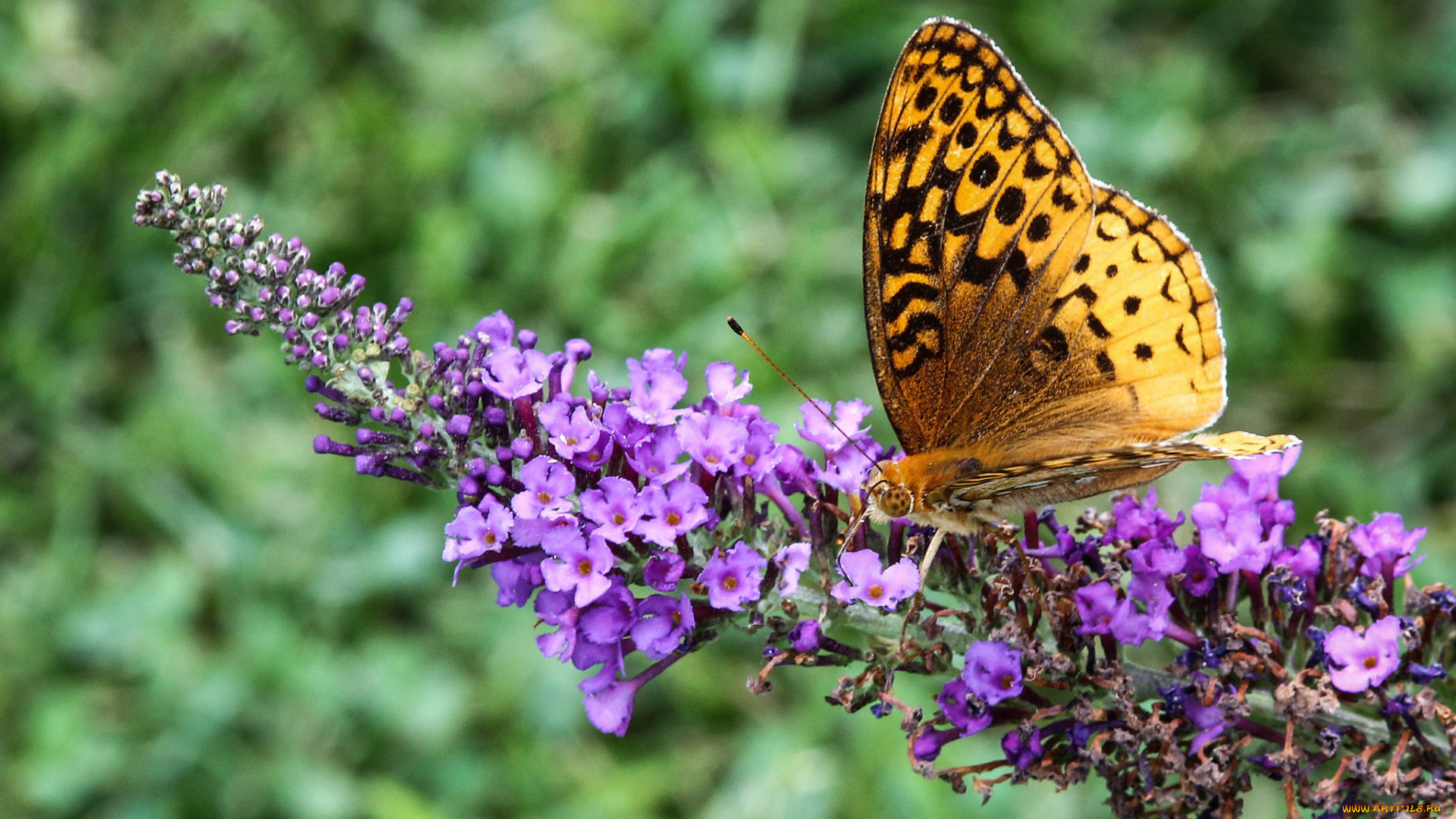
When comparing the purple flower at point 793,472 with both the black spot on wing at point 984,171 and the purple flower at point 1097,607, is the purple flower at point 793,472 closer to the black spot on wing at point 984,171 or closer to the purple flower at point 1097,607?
the purple flower at point 1097,607

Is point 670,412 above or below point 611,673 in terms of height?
above

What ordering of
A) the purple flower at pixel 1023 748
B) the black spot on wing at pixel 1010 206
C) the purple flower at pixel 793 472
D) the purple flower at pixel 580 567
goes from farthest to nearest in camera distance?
the black spot on wing at pixel 1010 206, the purple flower at pixel 793 472, the purple flower at pixel 1023 748, the purple flower at pixel 580 567

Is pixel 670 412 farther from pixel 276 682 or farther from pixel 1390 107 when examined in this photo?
pixel 1390 107

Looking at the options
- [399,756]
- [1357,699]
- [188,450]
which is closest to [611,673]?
[1357,699]

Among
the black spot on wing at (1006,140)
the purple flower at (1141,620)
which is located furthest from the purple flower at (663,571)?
the black spot on wing at (1006,140)

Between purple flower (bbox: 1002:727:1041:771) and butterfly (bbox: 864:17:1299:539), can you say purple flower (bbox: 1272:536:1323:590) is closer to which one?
butterfly (bbox: 864:17:1299:539)

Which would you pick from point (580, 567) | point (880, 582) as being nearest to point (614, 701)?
point (580, 567)
